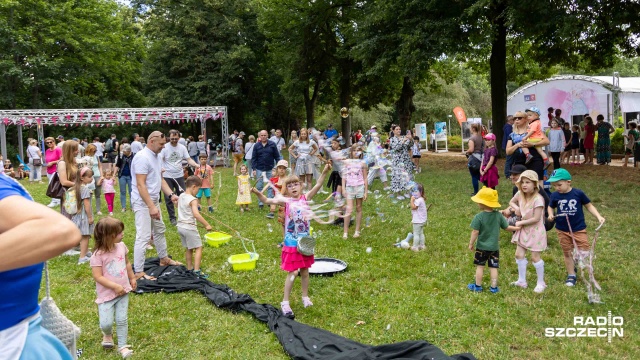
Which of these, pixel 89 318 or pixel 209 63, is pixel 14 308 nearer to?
pixel 89 318

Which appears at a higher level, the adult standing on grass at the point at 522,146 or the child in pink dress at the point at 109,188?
the adult standing on grass at the point at 522,146

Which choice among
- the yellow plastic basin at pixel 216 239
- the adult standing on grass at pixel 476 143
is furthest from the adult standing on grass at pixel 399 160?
the yellow plastic basin at pixel 216 239

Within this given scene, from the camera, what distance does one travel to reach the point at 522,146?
26.5 ft

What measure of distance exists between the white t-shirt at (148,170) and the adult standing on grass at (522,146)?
5.82 meters

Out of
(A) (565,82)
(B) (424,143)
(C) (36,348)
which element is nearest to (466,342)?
(C) (36,348)

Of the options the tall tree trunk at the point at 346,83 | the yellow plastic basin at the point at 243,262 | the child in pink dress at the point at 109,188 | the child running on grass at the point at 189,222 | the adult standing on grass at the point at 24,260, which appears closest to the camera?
the adult standing on grass at the point at 24,260

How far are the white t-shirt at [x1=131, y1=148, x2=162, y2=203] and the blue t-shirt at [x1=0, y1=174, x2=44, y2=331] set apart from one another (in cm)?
524

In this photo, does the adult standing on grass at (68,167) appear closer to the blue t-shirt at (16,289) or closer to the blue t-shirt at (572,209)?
the blue t-shirt at (16,289)

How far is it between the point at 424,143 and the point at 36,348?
119 feet

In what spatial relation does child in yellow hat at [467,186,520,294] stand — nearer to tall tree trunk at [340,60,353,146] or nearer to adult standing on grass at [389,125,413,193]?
adult standing on grass at [389,125,413,193]

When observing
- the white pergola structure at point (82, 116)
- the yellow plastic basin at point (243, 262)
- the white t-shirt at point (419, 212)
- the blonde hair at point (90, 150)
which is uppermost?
the white pergola structure at point (82, 116)

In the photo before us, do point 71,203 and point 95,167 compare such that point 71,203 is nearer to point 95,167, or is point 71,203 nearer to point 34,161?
point 95,167

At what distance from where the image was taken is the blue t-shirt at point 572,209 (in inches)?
243

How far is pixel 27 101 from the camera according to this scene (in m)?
33.1
